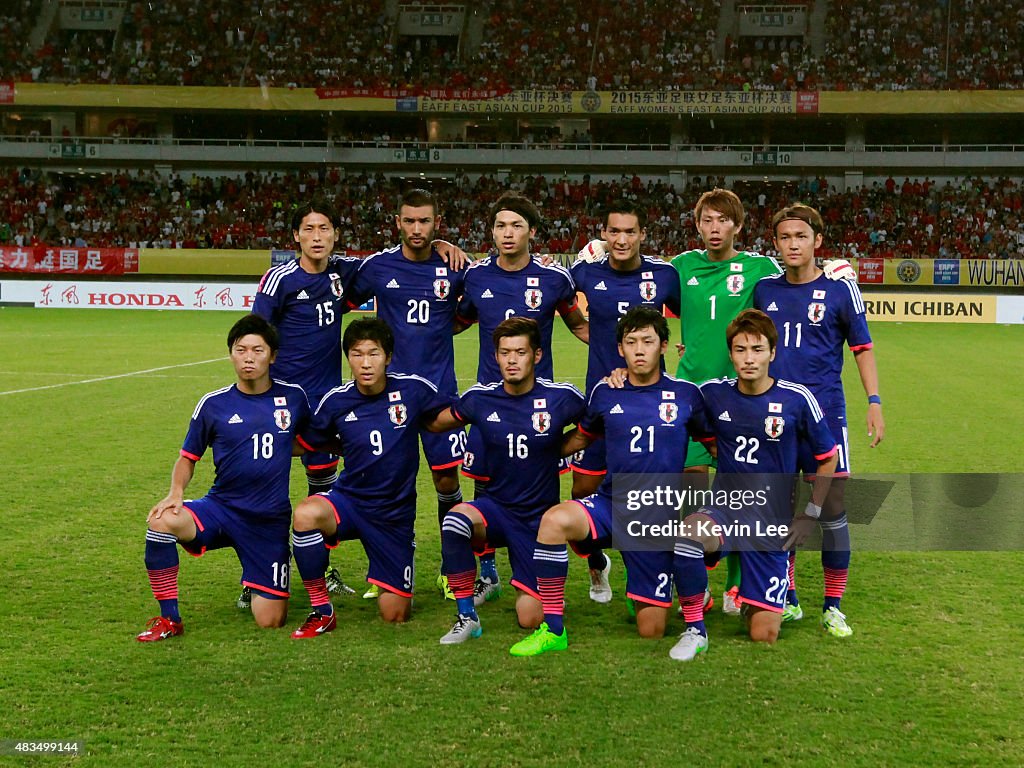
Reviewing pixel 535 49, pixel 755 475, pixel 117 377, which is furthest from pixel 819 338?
pixel 535 49

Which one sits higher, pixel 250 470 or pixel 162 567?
pixel 250 470

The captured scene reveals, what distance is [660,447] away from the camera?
5.02 metres

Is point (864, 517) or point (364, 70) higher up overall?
point (364, 70)

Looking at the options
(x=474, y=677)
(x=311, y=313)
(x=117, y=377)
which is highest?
(x=311, y=313)

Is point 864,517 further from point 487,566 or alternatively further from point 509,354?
point 509,354

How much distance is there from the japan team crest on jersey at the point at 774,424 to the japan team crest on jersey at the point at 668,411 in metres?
0.41

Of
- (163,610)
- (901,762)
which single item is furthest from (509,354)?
(901,762)

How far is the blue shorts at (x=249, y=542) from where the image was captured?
16.8 ft

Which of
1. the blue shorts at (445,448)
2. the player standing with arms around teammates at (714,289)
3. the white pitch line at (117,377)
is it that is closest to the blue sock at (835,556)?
the player standing with arms around teammates at (714,289)

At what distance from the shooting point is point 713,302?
5.73 metres

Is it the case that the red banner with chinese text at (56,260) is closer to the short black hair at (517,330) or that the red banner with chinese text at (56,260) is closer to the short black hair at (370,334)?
the short black hair at (370,334)

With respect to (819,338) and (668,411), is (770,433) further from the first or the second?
(819,338)

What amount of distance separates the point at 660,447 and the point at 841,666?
1222 millimetres

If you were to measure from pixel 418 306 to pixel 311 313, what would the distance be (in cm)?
61
